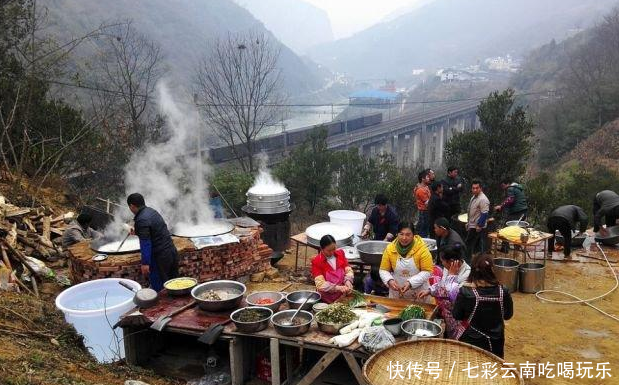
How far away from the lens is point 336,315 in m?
4.84

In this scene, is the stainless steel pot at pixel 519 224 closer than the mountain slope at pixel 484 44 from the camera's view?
Yes

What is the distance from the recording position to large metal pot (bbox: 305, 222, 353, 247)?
822 centimetres

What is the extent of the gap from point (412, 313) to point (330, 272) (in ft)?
3.86

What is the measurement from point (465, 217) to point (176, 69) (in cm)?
5658

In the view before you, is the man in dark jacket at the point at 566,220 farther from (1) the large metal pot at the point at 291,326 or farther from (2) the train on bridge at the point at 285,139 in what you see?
(2) the train on bridge at the point at 285,139

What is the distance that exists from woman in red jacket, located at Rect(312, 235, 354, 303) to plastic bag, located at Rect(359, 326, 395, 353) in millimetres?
979

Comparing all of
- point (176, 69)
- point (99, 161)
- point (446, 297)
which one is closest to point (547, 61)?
point (176, 69)

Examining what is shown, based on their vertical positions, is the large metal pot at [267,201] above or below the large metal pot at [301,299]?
above

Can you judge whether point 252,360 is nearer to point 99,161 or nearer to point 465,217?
A: point 465,217

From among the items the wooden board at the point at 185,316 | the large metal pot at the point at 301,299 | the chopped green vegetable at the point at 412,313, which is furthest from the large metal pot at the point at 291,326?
the chopped green vegetable at the point at 412,313

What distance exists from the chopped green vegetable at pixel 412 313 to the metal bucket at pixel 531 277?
4.10 m

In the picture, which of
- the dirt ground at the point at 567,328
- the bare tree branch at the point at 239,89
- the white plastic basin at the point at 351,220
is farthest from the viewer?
the bare tree branch at the point at 239,89

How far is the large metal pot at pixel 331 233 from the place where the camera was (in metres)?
8.22

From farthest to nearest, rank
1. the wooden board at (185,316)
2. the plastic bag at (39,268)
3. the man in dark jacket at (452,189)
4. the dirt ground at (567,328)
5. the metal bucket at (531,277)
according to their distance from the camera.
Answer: the man in dark jacket at (452,189), the metal bucket at (531,277), the plastic bag at (39,268), the dirt ground at (567,328), the wooden board at (185,316)
